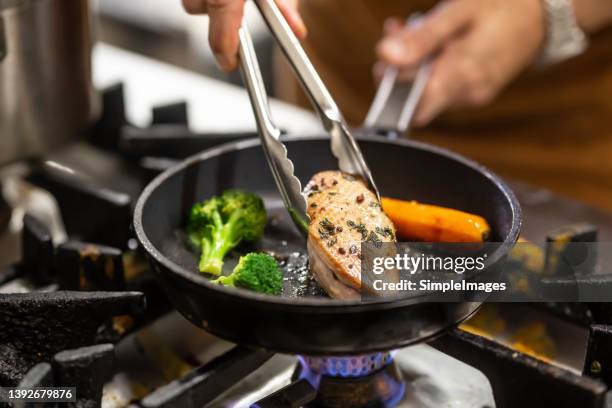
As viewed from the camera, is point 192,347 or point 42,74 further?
point 42,74

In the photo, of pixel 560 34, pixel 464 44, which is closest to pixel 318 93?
pixel 464 44

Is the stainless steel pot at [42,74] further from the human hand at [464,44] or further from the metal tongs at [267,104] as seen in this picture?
the human hand at [464,44]

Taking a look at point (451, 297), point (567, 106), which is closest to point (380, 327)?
point (451, 297)

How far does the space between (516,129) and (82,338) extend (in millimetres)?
1295

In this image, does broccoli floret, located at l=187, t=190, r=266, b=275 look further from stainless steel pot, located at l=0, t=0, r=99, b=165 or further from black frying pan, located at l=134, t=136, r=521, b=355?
stainless steel pot, located at l=0, t=0, r=99, b=165

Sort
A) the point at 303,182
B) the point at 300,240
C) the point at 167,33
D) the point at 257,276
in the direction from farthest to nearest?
the point at 167,33, the point at 303,182, the point at 300,240, the point at 257,276

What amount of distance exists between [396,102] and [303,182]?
39cm

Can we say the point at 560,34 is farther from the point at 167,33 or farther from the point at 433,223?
the point at 167,33

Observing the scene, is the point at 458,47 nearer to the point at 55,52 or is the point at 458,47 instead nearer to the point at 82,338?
the point at 55,52

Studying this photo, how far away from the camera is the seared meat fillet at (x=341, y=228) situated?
0.86 m

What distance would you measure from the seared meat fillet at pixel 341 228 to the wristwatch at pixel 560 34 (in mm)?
769

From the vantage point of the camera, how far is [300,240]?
3.54 feet

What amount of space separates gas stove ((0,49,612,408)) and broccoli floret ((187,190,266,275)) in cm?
11

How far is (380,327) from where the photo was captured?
2.47ft
